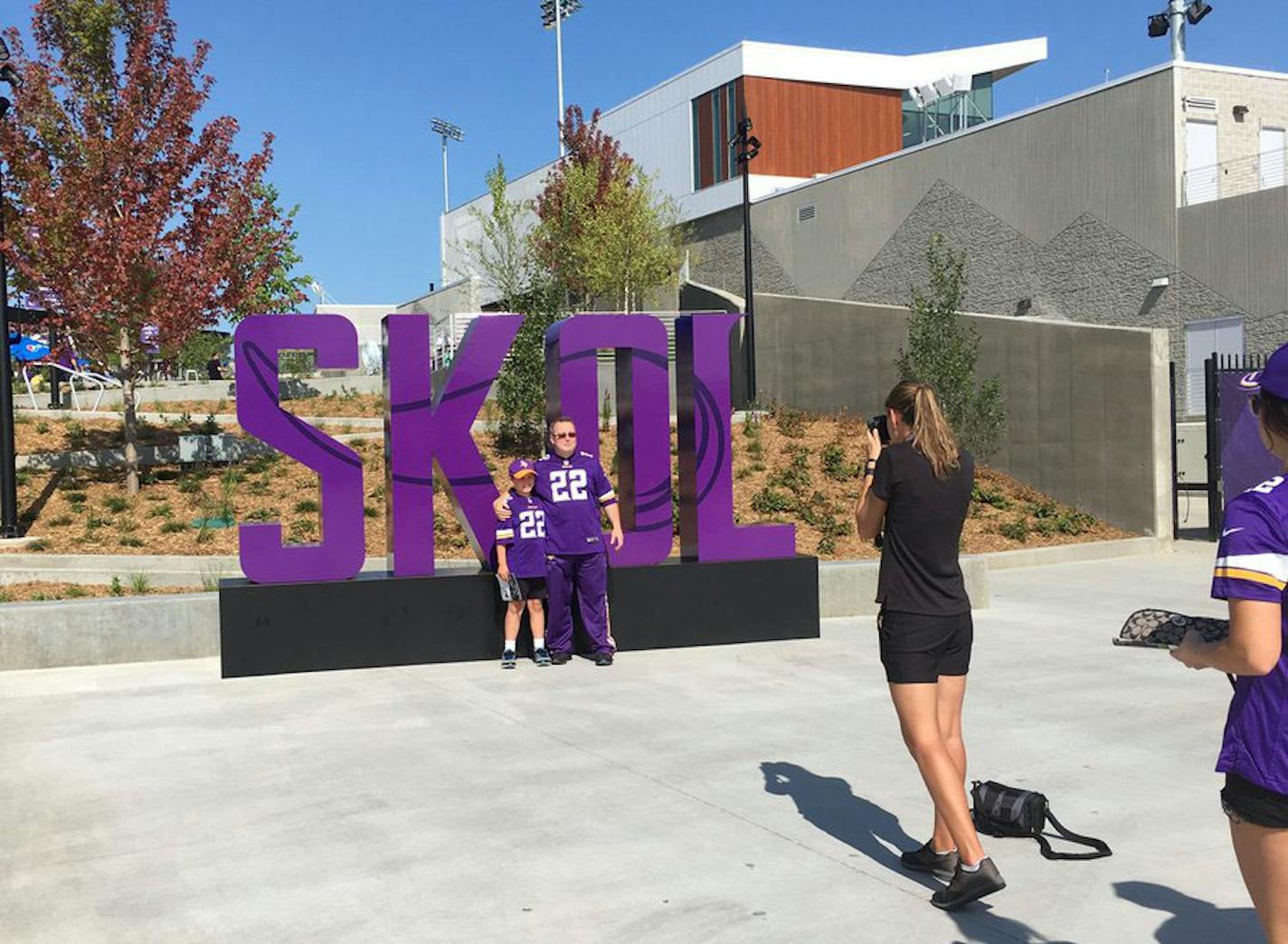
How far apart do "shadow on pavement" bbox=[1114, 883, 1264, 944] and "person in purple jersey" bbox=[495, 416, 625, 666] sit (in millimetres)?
5373

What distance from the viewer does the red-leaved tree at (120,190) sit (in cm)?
1628

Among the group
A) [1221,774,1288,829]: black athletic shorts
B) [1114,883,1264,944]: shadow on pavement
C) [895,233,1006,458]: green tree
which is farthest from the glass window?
[1221,774,1288,829]: black athletic shorts

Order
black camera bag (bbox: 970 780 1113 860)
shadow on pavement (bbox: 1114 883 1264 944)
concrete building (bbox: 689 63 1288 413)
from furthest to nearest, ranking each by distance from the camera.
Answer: concrete building (bbox: 689 63 1288 413)
black camera bag (bbox: 970 780 1113 860)
shadow on pavement (bbox: 1114 883 1264 944)

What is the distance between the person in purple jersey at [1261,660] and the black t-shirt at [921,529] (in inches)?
65.3

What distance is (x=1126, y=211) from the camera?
81.6 feet

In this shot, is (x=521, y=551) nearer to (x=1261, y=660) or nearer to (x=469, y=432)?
(x=469, y=432)

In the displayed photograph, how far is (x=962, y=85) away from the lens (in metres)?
39.7

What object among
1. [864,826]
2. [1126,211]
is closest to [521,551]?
[864,826]

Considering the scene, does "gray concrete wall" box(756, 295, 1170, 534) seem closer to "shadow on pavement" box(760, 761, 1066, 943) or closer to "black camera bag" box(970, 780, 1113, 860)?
"shadow on pavement" box(760, 761, 1066, 943)

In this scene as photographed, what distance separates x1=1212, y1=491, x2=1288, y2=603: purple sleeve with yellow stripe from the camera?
8.16ft

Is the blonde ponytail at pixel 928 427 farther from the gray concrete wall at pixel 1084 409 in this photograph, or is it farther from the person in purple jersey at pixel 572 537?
the gray concrete wall at pixel 1084 409

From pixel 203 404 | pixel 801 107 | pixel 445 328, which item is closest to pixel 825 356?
pixel 445 328

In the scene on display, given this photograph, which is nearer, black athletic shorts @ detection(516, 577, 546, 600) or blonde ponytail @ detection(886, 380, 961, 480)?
blonde ponytail @ detection(886, 380, 961, 480)

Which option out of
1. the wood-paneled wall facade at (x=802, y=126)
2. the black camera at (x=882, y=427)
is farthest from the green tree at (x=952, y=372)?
the wood-paneled wall facade at (x=802, y=126)
